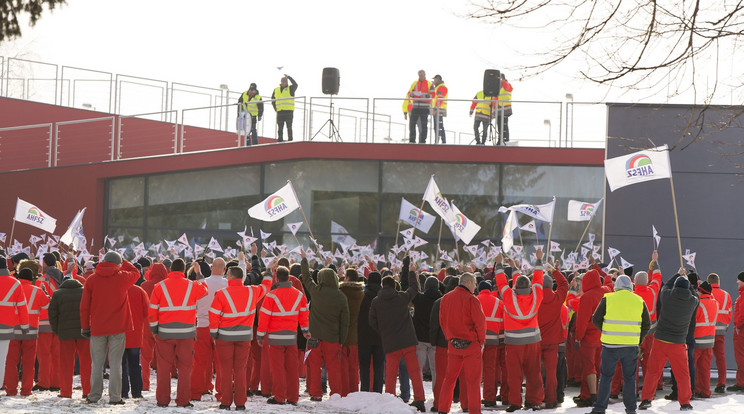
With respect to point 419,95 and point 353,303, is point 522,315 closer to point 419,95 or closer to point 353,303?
point 353,303

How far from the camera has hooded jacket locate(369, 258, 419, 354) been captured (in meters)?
13.1

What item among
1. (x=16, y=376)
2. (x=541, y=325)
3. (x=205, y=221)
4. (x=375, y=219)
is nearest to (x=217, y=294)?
(x=16, y=376)

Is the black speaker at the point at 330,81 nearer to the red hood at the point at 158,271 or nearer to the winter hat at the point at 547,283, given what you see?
the red hood at the point at 158,271

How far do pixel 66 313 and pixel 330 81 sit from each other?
14.4 meters

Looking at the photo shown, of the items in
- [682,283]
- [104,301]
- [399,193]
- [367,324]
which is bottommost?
[367,324]

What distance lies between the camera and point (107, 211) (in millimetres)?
29844

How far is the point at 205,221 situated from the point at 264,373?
14593mm

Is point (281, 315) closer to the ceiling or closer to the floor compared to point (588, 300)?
closer to the floor

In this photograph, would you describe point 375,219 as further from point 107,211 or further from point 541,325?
point 541,325

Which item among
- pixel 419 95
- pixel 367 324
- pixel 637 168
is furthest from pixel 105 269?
pixel 419 95

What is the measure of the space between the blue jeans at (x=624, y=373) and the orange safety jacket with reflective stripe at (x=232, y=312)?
178 inches

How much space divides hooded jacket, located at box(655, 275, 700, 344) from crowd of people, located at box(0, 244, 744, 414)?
0.02 meters

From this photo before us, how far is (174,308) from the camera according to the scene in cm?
1218

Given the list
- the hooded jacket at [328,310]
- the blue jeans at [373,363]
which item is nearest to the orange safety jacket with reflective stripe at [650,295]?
the blue jeans at [373,363]
